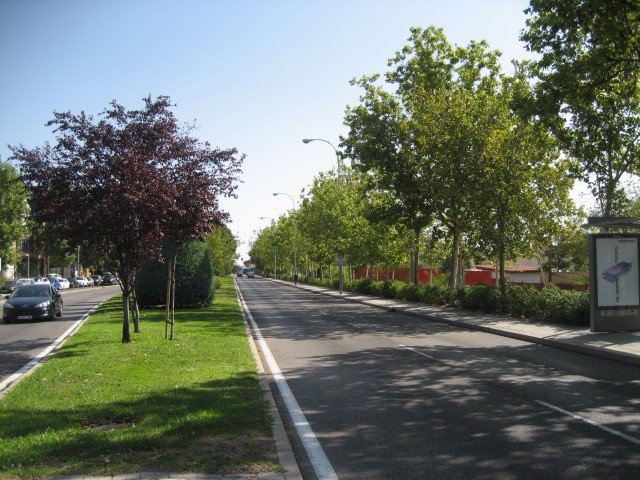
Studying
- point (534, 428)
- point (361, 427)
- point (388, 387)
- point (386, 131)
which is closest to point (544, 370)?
point (388, 387)

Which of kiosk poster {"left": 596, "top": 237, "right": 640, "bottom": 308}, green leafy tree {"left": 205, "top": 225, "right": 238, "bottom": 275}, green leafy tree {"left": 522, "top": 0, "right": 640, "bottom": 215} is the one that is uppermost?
green leafy tree {"left": 522, "top": 0, "right": 640, "bottom": 215}

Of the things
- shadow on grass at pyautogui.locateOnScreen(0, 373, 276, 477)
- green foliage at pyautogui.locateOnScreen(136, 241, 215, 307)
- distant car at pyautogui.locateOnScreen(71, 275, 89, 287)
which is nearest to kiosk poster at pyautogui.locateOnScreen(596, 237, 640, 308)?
shadow on grass at pyautogui.locateOnScreen(0, 373, 276, 477)

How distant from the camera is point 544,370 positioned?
11.8 metres

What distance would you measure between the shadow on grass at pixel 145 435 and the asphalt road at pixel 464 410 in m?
0.60

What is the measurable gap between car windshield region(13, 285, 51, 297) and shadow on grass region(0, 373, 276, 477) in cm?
1737

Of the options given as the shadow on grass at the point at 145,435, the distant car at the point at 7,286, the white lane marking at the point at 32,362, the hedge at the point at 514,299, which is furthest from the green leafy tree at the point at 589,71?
the distant car at the point at 7,286

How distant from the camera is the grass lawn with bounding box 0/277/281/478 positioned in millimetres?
5637

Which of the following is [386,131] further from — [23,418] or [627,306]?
[23,418]

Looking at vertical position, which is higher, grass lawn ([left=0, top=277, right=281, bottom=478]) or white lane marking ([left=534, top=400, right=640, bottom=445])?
grass lawn ([left=0, top=277, right=281, bottom=478])

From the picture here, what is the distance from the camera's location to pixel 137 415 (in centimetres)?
736

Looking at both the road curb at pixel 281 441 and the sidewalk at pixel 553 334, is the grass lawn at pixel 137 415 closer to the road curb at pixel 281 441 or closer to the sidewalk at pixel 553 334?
the road curb at pixel 281 441

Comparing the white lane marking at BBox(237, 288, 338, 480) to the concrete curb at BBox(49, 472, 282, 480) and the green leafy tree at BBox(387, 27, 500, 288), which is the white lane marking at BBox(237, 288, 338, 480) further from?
the green leafy tree at BBox(387, 27, 500, 288)

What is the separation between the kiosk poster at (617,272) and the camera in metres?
16.6

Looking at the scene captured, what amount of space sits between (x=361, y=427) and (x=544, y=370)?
18.7 feet
